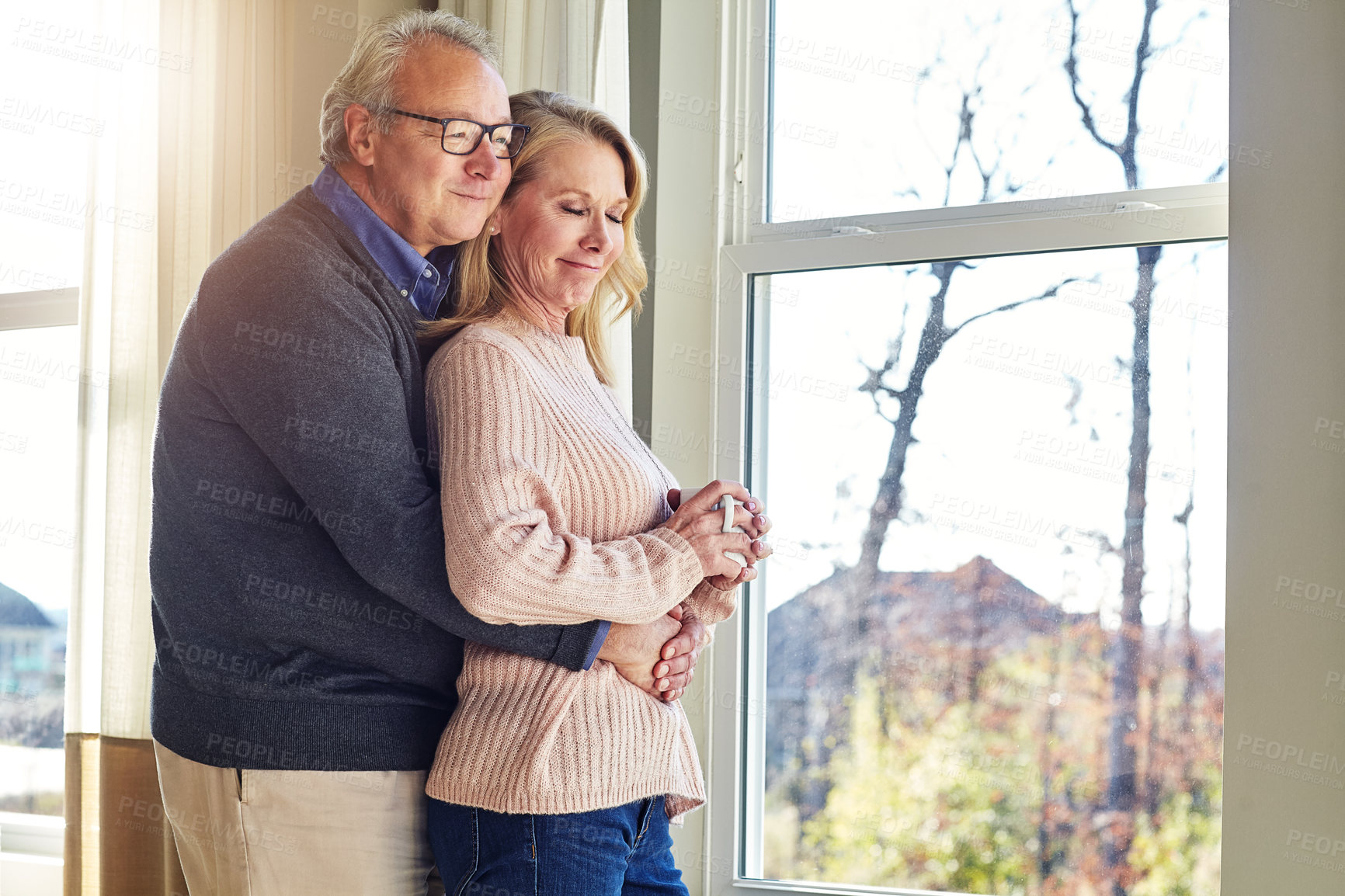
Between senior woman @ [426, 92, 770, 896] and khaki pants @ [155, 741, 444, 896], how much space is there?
0.05 m

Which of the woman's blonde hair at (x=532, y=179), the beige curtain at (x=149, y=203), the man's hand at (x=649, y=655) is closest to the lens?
the man's hand at (x=649, y=655)

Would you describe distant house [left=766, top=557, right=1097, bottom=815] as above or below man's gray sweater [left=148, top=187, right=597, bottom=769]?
below

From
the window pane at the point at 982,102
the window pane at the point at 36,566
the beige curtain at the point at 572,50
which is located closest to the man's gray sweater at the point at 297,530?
the beige curtain at the point at 572,50

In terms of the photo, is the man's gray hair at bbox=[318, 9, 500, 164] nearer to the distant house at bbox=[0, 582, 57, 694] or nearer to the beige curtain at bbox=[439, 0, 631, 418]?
the beige curtain at bbox=[439, 0, 631, 418]

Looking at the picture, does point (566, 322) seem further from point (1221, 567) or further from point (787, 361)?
point (1221, 567)

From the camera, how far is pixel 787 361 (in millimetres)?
2191

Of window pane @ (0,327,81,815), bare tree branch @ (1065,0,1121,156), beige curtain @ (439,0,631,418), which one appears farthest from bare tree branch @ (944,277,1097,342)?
window pane @ (0,327,81,815)

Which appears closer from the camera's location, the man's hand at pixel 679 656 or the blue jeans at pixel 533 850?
the blue jeans at pixel 533 850

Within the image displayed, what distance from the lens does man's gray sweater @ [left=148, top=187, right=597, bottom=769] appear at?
111 centimetres

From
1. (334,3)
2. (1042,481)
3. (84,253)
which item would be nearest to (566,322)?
(1042,481)

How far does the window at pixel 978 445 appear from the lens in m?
1.89

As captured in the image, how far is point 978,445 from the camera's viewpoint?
2037mm

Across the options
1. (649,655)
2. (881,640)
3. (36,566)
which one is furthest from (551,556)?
(36,566)

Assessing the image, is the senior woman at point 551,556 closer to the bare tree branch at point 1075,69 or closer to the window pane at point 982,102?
the window pane at point 982,102
